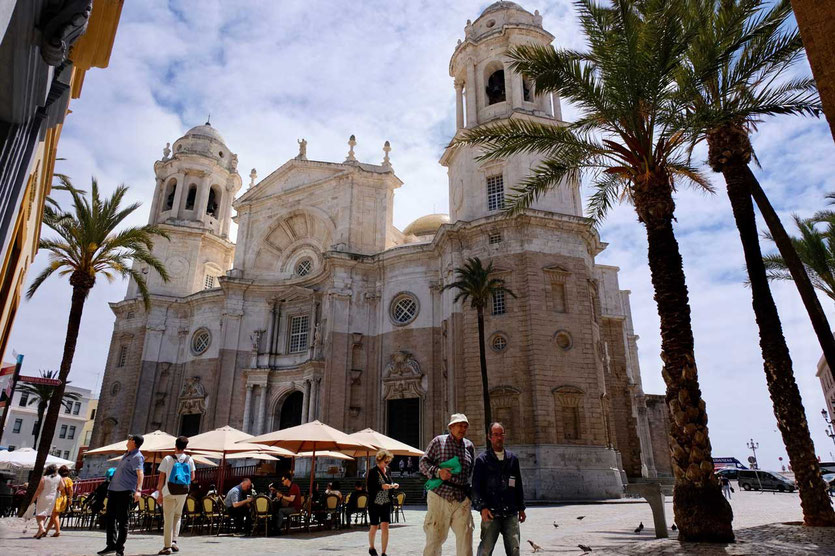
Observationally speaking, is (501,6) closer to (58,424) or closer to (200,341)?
(200,341)

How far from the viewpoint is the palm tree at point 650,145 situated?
951 centimetres

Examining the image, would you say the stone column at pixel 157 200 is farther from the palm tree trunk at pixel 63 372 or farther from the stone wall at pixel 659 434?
the stone wall at pixel 659 434

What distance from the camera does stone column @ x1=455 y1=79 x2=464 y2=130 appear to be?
3581cm

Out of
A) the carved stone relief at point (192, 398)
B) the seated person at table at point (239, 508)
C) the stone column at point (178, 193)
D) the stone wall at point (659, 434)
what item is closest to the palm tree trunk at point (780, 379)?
the seated person at table at point (239, 508)

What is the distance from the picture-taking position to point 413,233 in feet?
150

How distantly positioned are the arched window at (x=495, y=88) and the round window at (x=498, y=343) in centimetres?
1463

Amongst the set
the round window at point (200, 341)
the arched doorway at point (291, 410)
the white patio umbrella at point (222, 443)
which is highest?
the round window at point (200, 341)

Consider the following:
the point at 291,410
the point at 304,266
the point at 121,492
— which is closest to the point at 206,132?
the point at 304,266

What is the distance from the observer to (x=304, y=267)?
40.1m

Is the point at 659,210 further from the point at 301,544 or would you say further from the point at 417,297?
the point at 417,297

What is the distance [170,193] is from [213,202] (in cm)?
329

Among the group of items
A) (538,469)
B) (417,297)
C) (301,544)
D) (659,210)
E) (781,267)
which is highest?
(417,297)

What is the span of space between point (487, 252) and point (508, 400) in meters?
7.52

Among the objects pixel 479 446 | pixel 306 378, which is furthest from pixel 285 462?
pixel 479 446
